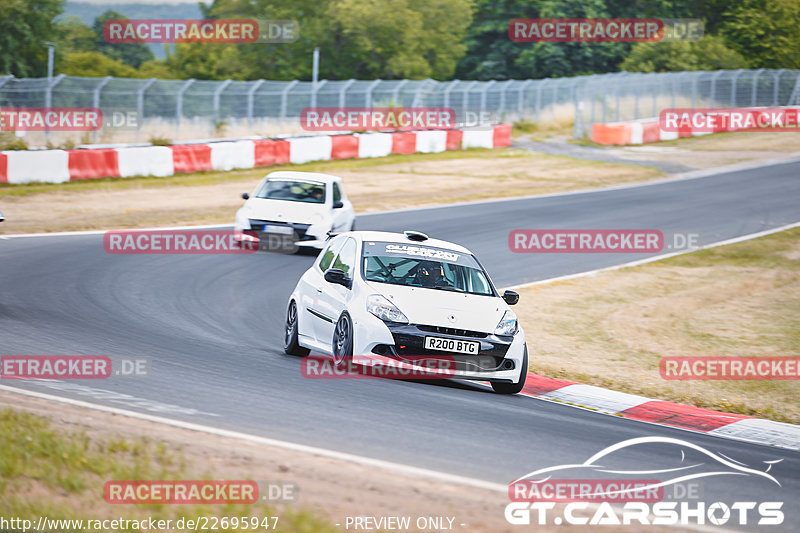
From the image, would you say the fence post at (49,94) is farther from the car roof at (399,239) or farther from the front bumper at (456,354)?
the front bumper at (456,354)

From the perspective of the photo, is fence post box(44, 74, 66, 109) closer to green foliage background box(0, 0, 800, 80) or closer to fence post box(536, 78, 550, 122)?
fence post box(536, 78, 550, 122)

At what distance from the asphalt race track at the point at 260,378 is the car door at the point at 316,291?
0.45 meters

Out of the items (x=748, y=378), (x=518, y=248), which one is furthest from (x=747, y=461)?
(x=518, y=248)

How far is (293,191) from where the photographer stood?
65.6 ft

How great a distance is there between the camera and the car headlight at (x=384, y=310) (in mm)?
9906

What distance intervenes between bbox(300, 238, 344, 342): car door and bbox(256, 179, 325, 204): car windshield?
7992mm

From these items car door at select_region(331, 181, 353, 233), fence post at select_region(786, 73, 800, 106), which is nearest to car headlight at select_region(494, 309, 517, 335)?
car door at select_region(331, 181, 353, 233)

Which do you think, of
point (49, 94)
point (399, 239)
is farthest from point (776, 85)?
point (399, 239)

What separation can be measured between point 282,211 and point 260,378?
32.3 feet

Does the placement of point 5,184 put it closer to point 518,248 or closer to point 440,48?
point 518,248

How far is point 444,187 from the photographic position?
1249 inches

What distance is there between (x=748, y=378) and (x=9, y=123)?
2452cm

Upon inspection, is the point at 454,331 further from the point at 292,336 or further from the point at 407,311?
the point at 292,336

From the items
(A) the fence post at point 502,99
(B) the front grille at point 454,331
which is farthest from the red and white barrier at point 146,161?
(A) the fence post at point 502,99
